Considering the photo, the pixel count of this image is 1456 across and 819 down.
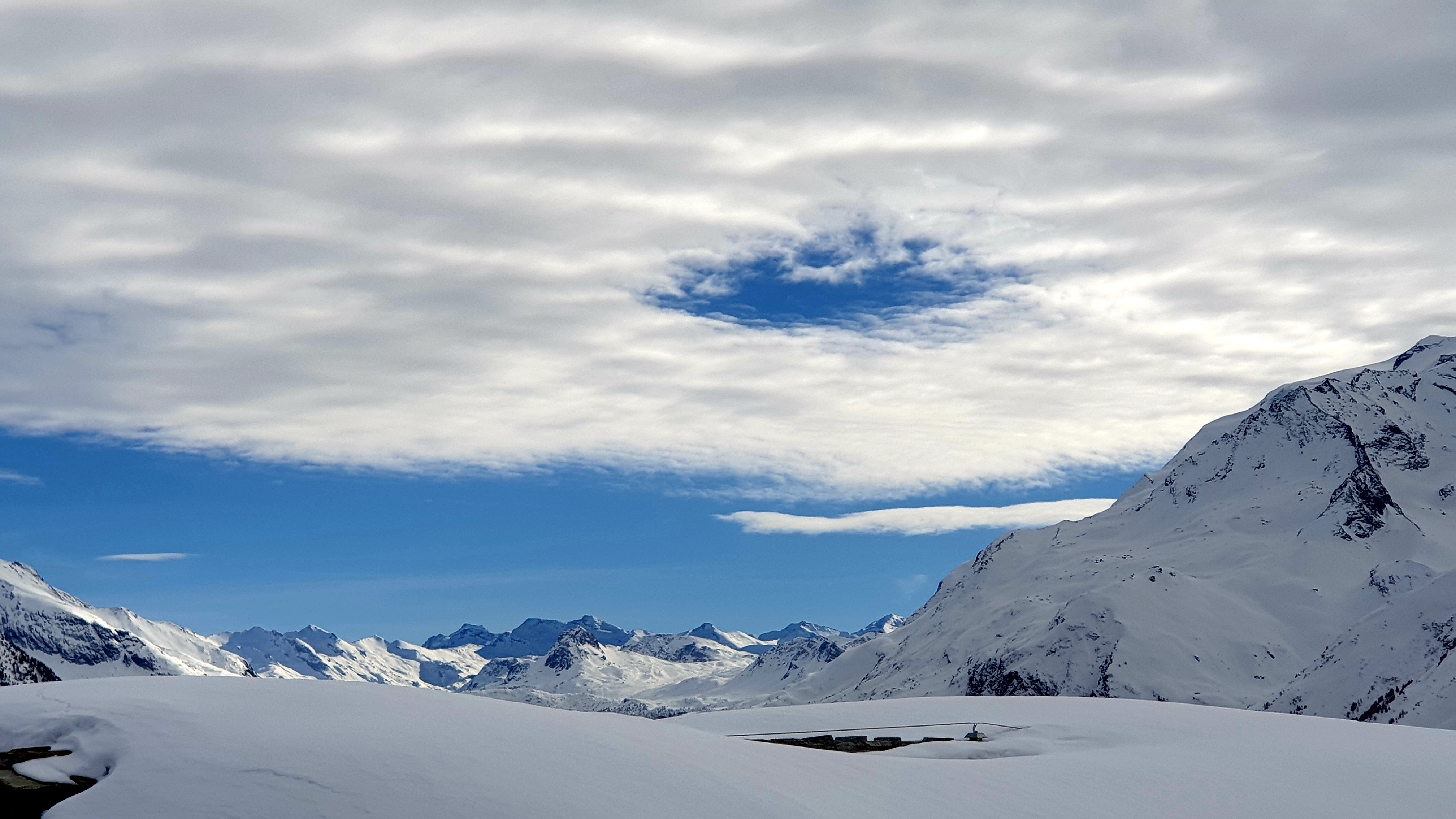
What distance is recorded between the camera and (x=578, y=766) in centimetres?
2075

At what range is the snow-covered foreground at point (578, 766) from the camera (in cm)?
1830

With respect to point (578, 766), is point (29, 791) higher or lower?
higher

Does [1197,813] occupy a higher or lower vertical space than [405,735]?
lower

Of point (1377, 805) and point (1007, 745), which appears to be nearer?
point (1377, 805)

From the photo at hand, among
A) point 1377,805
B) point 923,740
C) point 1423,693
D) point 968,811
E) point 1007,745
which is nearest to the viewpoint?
point 968,811

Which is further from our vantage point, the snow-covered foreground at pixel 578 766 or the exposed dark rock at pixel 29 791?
the snow-covered foreground at pixel 578 766

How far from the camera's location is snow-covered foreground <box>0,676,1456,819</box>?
60.0 ft

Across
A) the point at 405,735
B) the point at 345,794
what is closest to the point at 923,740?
the point at 405,735

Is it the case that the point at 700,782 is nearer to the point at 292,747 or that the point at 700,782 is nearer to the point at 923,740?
the point at 292,747

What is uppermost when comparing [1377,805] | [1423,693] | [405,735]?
[405,735]

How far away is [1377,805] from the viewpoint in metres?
28.5

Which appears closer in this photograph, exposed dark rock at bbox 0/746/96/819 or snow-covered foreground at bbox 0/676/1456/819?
exposed dark rock at bbox 0/746/96/819

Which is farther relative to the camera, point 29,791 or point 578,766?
point 578,766

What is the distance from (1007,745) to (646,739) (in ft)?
48.9
